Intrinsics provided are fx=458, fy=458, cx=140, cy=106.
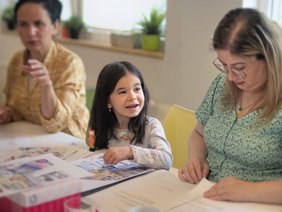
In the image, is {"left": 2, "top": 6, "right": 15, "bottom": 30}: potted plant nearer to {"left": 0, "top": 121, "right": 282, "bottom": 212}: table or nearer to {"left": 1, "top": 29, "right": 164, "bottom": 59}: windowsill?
{"left": 1, "top": 29, "right": 164, "bottom": 59}: windowsill

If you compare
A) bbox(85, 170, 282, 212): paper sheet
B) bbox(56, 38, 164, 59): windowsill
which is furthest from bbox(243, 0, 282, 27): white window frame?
bbox(85, 170, 282, 212): paper sheet

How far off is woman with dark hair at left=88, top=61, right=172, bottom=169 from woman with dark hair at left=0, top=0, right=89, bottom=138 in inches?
17.0

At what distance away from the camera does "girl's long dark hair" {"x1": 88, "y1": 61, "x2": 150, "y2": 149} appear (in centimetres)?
173

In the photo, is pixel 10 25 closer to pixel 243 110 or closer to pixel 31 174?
pixel 243 110

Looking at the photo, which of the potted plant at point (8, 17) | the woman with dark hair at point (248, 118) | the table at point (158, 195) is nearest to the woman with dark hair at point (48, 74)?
the table at point (158, 195)

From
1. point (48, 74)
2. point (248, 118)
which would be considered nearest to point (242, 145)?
point (248, 118)

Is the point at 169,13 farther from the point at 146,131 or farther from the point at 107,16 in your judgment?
the point at 146,131

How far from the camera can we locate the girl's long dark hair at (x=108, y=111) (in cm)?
173

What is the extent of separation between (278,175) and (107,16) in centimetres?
228

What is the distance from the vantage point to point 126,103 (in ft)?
5.57

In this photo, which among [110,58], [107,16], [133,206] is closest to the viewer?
[133,206]

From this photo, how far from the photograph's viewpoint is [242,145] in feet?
4.63

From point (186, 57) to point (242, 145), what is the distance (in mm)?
1261

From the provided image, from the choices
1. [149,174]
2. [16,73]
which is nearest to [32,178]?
[149,174]
